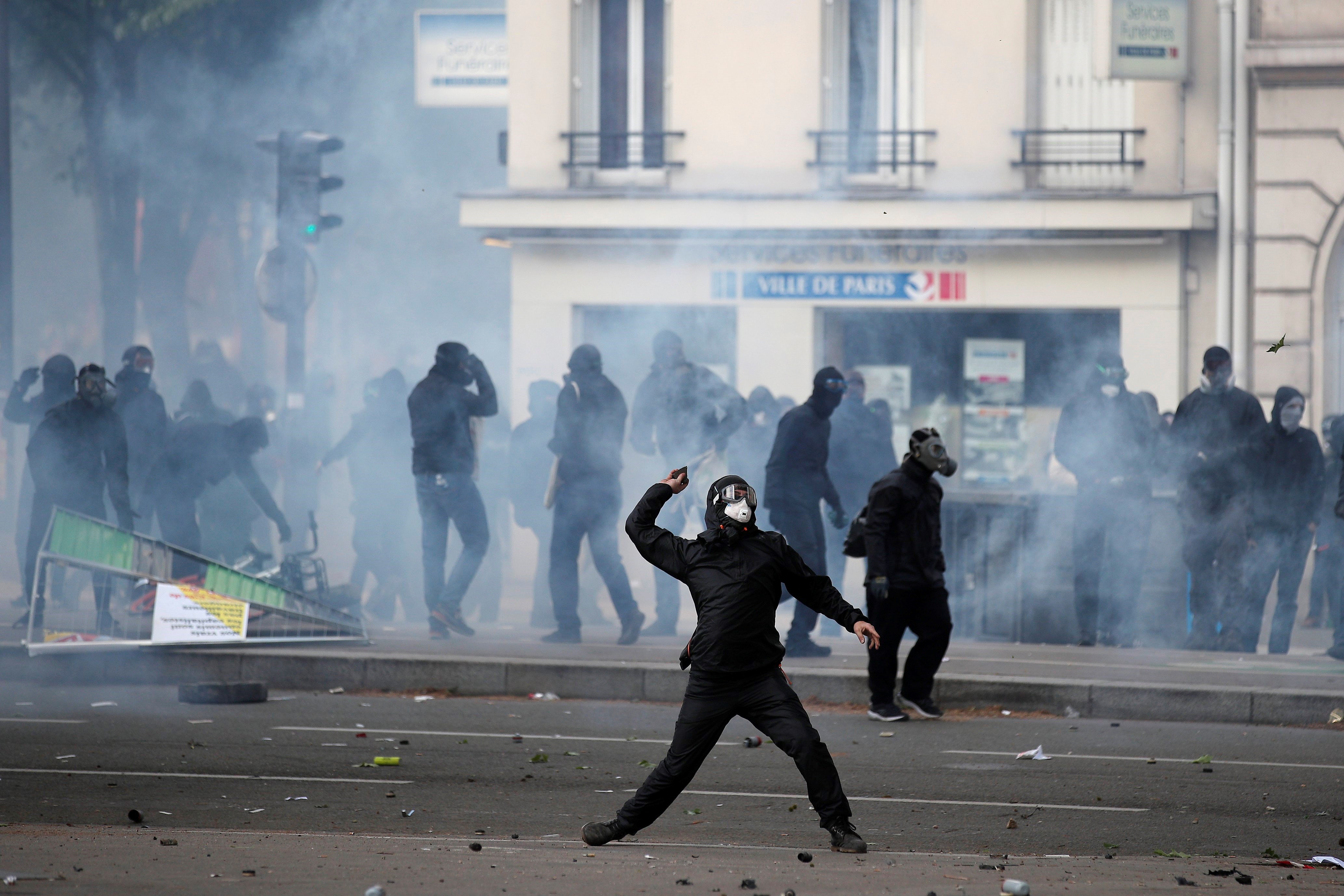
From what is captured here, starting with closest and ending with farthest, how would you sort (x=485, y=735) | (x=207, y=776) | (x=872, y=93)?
(x=207, y=776) < (x=485, y=735) < (x=872, y=93)

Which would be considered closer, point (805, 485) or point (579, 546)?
point (805, 485)

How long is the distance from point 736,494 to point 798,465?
4.01 m

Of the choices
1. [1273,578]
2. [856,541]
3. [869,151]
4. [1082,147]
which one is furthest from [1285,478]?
[869,151]

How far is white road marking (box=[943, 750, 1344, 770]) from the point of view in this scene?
6.34 m

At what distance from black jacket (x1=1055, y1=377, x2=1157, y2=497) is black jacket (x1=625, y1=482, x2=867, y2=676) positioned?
472 centimetres

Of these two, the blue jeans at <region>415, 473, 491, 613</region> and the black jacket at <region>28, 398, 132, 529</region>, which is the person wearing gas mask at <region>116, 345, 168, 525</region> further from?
the blue jeans at <region>415, 473, 491, 613</region>

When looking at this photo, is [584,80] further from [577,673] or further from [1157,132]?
[577,673]

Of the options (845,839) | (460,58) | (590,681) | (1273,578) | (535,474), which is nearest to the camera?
(845,839)

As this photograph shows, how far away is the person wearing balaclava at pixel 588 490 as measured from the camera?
9.23 m

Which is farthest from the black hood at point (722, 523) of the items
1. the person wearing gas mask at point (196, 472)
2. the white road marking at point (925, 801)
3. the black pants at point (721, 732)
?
the person wearing gas mask at point (196, 472)

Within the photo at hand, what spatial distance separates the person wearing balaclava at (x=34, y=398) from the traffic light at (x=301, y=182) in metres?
1.76

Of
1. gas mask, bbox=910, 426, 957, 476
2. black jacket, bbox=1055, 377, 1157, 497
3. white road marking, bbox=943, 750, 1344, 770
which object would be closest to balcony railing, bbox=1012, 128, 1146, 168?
black jacket, bbox=1055, 377, 1157, 497

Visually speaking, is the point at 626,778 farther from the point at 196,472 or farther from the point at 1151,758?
the point at 196,472

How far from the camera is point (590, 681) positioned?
8211 mm
